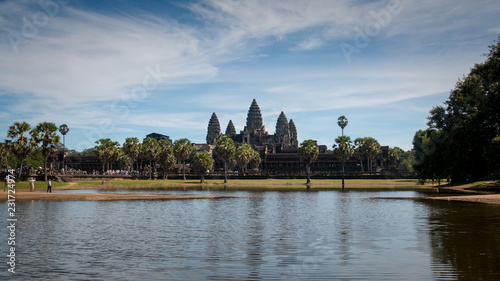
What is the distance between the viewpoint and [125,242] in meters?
21.7

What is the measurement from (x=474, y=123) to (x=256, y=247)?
46407mm

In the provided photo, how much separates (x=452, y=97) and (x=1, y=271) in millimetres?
61348

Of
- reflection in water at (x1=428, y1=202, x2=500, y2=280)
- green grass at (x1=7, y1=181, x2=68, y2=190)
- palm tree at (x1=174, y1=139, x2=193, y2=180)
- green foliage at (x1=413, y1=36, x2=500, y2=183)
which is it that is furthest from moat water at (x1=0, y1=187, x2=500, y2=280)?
palm tree at (x1=174, y1=139, x2=193, y2=180)

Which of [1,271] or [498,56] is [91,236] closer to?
[1,271]

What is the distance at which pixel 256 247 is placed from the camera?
20.3m

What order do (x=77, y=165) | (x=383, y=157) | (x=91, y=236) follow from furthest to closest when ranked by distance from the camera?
(x=77, y=165)
(x=383, y=157)
(x=91, y=236)

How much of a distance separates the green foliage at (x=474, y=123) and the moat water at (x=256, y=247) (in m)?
26.0

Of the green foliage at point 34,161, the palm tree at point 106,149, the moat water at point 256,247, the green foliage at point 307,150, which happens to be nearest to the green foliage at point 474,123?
the moat water at point 256,247

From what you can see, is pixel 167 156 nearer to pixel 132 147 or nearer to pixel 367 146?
pixel 132 147

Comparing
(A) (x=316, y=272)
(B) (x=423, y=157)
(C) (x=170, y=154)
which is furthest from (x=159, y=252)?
(C) (x=170, y=154)

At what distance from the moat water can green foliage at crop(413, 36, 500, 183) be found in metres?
26.0

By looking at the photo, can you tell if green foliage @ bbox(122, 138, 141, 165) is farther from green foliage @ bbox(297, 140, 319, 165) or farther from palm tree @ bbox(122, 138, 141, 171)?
green foliage @ bbox(297, 140, 319, 165)

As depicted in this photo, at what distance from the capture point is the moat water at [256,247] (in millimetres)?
15305

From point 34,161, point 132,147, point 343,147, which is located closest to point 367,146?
point 343,147
